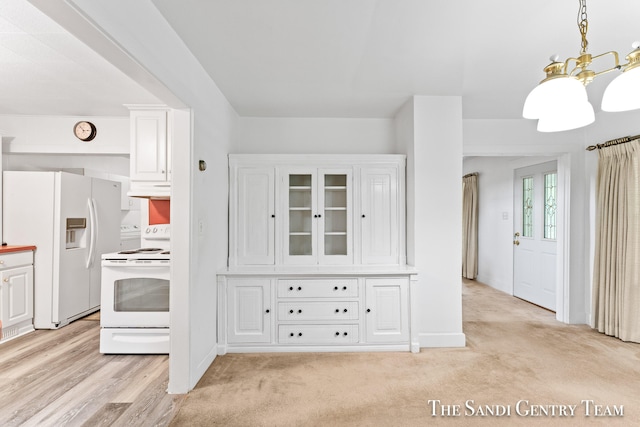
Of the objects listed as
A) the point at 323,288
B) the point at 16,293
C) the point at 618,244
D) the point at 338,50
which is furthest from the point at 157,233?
the point at 618,244

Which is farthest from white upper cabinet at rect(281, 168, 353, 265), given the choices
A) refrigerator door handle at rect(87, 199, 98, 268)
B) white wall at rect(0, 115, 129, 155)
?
refrigerator door handle at rect(87, 199, 98, 268)

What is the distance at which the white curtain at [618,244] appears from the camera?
3.35m

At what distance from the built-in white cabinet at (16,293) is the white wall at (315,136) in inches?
105

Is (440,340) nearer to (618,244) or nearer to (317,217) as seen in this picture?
(317,217)

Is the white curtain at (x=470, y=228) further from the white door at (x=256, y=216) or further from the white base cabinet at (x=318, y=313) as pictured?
the white door at (x=256, y=216)

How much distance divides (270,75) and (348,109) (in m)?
1.13

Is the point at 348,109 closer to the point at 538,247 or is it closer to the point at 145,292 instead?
the point at 145,292

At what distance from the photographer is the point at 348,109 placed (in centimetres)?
366

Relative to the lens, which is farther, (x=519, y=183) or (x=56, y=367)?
(x=519, y=183)

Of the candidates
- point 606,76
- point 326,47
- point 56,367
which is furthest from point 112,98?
point 606,76

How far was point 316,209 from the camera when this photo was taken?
11.6 ft

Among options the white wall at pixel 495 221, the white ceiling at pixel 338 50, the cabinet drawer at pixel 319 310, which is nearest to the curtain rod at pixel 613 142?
the white ceiling at pixel 338 50

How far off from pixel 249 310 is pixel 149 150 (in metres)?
1.78

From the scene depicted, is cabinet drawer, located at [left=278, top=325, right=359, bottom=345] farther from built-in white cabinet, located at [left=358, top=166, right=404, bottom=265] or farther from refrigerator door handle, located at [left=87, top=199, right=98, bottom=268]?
refrigerator door handle, located at [left=87, top=199, right=98, bottom=268]
